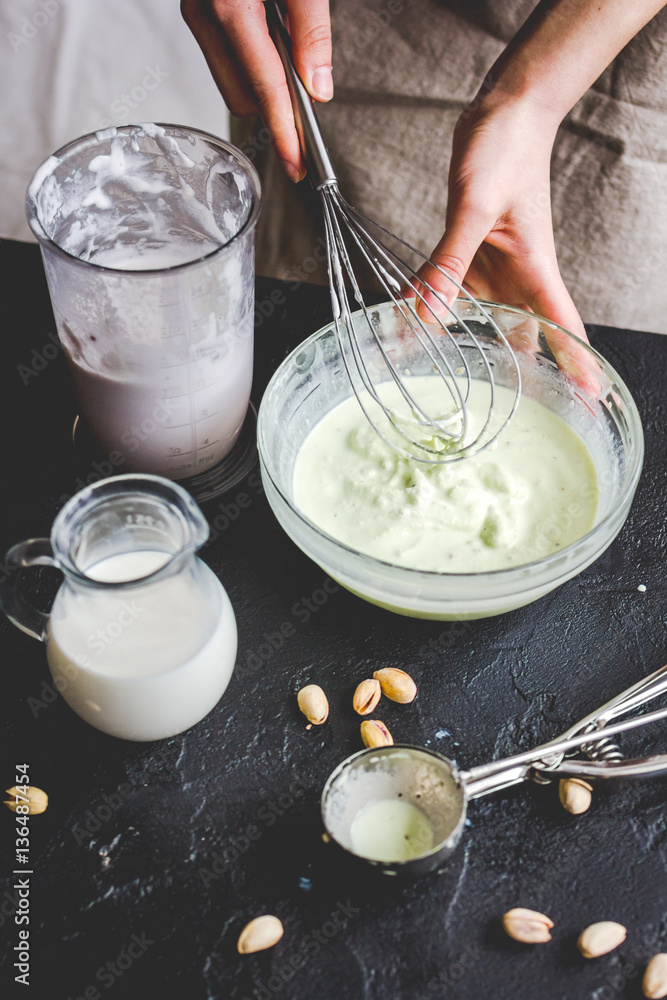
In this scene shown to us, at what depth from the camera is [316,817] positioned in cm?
95

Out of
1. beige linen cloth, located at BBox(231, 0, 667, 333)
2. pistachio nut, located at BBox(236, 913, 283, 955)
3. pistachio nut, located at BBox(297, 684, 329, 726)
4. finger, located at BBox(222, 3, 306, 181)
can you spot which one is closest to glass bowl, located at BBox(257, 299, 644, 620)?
pistachio nut, located at BBox(297, 684, 329, 726)

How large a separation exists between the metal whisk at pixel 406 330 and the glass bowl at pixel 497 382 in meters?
0.01

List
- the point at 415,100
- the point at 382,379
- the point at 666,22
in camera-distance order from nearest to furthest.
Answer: the point at 382,379, the point at 666,22, the point at 415,100

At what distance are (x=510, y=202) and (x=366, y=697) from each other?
68 centimetres

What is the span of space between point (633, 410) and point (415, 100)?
0.79m

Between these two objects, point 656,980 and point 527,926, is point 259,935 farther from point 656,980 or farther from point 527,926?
point 656,980

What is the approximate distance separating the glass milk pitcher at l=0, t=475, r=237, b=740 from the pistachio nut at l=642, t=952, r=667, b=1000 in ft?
1.59

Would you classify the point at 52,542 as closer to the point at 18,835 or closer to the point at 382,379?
the point at 18,835

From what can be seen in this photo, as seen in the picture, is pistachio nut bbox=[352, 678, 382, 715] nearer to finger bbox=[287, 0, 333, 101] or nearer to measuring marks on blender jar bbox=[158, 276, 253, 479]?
measuring marks on blender jar bbox=[158, 276, 253, 479]

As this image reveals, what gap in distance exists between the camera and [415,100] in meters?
1.60

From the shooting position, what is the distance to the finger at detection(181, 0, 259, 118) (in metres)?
1.27

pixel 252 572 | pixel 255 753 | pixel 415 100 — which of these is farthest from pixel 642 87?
pixel 255 753

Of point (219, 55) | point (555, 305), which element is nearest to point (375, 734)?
point (555, 305)

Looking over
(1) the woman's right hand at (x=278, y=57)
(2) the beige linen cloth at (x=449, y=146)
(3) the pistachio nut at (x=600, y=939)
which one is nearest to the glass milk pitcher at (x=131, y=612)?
(3) the pistachio nut at (x=600, y=939)
